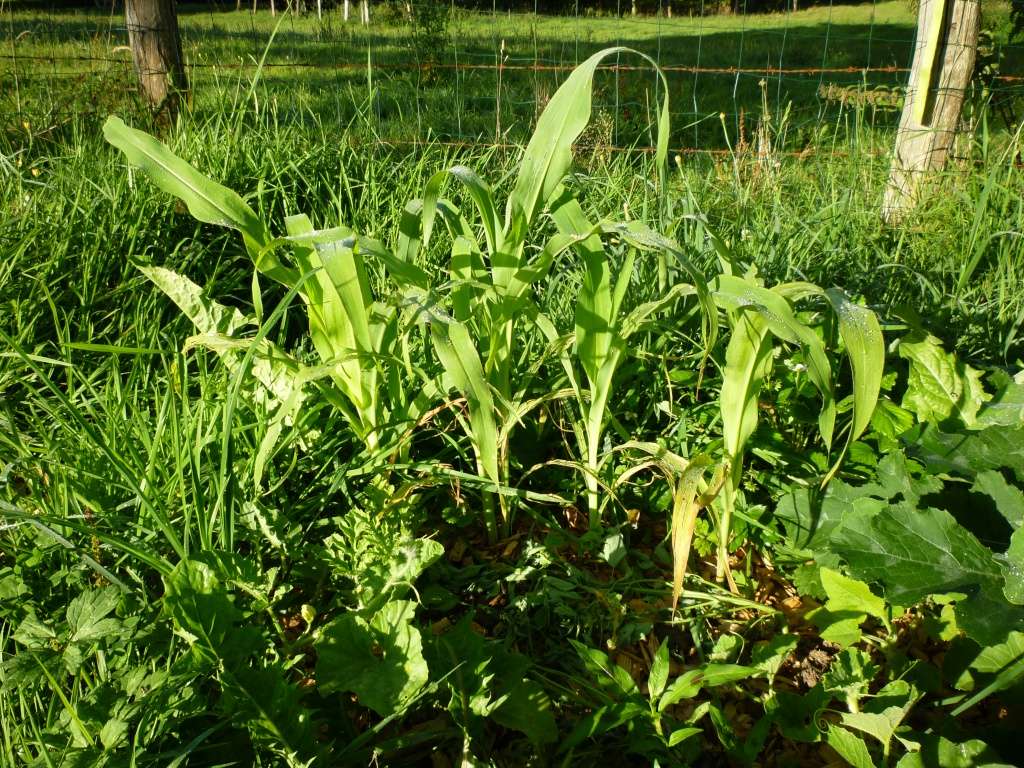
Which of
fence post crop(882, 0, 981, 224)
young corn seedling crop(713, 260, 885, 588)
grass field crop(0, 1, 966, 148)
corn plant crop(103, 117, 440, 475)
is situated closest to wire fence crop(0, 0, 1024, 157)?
grass field crop(0, 1, 966, 148)

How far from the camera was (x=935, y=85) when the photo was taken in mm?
3463

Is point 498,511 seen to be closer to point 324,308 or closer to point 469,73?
point 324,308

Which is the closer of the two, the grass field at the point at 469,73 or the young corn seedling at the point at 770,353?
the young corn seedling at the point at 770,353

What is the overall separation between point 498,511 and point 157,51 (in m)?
2.71

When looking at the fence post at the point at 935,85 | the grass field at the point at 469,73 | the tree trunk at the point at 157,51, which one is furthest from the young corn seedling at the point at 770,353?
the tree trunk at the point at 157,51

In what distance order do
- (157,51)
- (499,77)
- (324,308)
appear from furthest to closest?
(157,51) → (499,77) → (324,308)

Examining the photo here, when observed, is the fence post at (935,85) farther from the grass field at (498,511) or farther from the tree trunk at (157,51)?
the tree trunk at (157,51)

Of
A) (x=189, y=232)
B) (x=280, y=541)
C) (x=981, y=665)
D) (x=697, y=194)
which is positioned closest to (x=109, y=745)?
(x=280, y=541)

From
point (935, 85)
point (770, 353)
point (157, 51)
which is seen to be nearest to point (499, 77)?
point (157, 51)

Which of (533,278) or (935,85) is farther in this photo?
(935,85)

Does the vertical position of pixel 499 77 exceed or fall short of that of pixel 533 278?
it exceeds it

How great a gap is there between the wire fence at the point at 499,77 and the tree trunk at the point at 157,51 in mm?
96

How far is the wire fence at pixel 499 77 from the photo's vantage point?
139 inches

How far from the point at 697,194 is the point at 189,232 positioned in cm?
172
